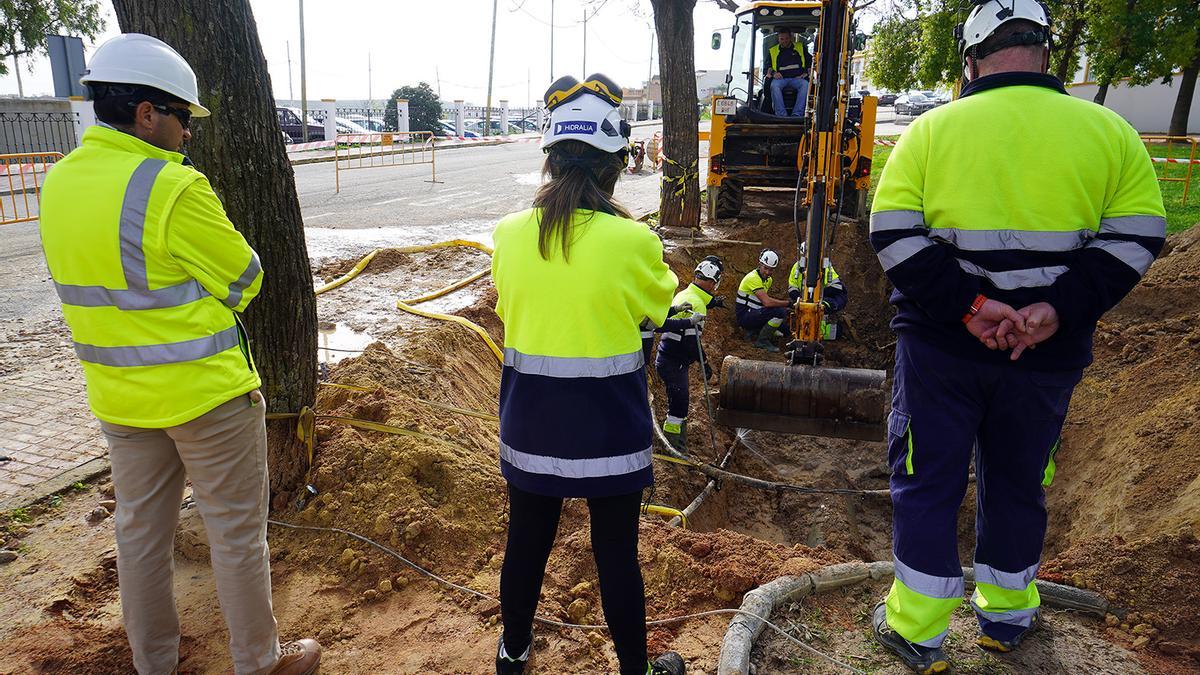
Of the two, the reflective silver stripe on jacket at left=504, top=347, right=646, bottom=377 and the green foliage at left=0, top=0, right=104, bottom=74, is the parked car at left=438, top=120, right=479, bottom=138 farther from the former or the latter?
the reflective silver stripe on jacket at left=504, top=347, right=646, bottom=377

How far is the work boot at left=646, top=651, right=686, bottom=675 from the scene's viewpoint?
279cm

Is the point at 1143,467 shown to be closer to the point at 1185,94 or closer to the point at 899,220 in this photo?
the point at 899,220

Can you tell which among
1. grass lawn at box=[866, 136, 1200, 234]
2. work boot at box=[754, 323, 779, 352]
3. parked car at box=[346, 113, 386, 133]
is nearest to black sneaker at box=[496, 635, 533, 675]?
grass lawn at box=[866, 136, 1200, 234]

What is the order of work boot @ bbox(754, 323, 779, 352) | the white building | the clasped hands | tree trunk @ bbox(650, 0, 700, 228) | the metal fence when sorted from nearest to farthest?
the clasped hands, work boot @ bbox(754, 323, 779, 352), tree trunk @ bbox(650, 0, 700, 228), the metal fence, the white building

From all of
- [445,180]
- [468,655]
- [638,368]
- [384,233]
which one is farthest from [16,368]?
[445,180]

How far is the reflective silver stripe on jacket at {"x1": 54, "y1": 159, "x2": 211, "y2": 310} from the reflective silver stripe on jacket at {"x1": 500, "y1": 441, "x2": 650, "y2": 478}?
1171 millimetres

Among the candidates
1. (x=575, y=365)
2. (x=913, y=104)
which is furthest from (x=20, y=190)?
(x=913, y=104)

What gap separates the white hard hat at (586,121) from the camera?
2391 millimetres

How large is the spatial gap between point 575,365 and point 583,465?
306mm

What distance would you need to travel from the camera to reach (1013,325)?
2.56 meters

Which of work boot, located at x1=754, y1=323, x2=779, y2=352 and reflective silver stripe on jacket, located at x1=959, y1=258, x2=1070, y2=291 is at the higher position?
reflective silver stripe on jacket, located at x1=959, y1=258, x2=1070, y2=291

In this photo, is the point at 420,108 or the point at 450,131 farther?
the point at 450,131

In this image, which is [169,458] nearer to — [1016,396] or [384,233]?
[1016,396]

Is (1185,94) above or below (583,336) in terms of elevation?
above
